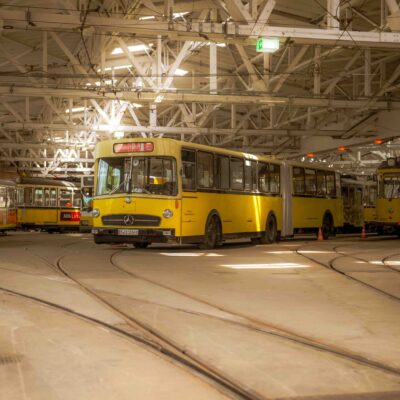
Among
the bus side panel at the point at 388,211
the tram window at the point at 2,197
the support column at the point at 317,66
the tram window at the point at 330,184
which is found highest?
the support column at the point at 317,66

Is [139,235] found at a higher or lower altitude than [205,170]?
lower

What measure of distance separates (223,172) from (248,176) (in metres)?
2.02

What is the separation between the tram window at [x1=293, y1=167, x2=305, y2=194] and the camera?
90.0 ft

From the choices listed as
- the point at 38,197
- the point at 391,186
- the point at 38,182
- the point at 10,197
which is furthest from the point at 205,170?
the point at 38,182

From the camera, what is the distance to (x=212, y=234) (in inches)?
822

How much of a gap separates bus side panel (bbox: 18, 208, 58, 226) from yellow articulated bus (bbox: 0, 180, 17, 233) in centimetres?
797

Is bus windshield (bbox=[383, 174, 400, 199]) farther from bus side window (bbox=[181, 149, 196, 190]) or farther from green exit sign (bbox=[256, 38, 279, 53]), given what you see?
green exit sign (bbox=[256, 38, 279, 53])

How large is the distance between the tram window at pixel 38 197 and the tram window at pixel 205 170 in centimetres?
2301

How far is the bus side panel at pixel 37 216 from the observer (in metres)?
41.1

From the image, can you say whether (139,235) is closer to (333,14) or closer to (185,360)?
(333,14)

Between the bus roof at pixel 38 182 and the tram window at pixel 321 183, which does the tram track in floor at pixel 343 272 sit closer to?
the tram window at pixel 321 183

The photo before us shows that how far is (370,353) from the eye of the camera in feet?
21.2

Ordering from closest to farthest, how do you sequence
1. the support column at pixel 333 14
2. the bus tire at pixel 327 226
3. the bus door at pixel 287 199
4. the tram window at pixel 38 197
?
the support column at pixel 333 14 → the bus door at pixel 287 199 → the bus tire at pixel 327 226 → the tram window at pixel 38 197

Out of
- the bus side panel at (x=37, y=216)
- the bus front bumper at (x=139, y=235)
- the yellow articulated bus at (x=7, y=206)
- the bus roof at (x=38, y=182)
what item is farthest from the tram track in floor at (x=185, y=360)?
the bus roof at (x=38, y=182)
